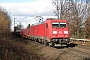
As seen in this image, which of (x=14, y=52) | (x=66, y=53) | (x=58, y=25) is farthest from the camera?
(x=58, y=25)

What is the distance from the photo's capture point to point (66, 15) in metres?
51.2

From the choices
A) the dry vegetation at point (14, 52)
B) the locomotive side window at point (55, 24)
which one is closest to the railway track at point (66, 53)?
the dry vegetation at point (14, 52)

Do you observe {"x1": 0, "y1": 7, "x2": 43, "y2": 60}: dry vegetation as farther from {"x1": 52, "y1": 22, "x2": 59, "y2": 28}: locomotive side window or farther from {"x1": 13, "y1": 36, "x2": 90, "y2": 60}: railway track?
{"x1": 52, "y1": 22, "x2": 59, "y2": 28}: locomotive side window

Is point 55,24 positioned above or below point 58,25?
above

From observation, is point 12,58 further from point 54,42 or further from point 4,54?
point 54,42

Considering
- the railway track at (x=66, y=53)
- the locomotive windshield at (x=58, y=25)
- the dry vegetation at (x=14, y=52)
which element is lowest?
the railway track at (x=66, y=53)

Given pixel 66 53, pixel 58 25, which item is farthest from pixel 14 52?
pixel 58 25

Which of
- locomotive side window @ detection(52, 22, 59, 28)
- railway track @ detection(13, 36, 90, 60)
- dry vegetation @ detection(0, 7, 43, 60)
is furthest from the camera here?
locomotive side window @ detection(52, 22, 59, 28)

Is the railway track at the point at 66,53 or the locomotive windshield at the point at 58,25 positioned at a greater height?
the locomotive windshield at the point at 58,25

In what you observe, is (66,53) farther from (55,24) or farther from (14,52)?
(55,24)

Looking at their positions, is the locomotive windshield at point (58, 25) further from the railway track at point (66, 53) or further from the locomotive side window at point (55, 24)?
the railway track at point (66, 53)

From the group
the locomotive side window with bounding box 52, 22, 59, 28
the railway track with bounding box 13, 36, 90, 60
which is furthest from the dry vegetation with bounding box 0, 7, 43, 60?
the locomotive side window with bounding box 52, 22, 59, 28

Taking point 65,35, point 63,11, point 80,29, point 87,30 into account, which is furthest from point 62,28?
point 63,11

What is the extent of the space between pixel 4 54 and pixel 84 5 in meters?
44.5
